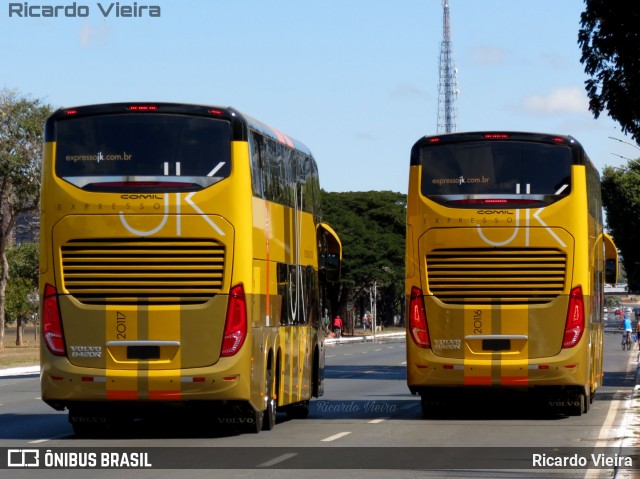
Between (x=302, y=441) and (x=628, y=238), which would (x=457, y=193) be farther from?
(x=628, y=238)

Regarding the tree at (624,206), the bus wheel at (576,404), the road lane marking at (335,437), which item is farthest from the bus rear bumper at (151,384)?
the tree at (624,206)

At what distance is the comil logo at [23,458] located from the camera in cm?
1476

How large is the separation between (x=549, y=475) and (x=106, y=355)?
591cm

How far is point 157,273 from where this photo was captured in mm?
17344

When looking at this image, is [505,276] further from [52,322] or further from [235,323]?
[52,322]

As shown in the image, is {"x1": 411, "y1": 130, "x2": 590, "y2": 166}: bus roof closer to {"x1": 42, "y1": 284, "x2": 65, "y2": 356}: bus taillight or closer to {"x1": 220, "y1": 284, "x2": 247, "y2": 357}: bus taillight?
{"x1": 220, "y1": 284, "x2": 247, "y2": 357}: bus taillight

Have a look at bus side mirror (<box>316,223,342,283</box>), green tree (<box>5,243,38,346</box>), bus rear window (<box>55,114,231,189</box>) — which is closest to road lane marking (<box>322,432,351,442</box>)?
bus rear window (<box>55,114,231,189</box>)

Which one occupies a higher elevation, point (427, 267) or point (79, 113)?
point (79, 113)

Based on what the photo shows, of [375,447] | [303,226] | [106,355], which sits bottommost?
[375,447]

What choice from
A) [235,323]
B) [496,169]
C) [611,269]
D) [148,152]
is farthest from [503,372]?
[611,269]

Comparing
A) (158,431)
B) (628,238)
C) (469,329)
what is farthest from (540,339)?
(628,238)

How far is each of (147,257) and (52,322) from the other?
4.52 feet

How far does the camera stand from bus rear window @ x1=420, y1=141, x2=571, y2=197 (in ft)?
68.9

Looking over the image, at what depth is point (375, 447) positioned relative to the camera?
1684 centimetres
